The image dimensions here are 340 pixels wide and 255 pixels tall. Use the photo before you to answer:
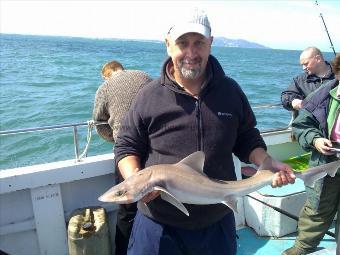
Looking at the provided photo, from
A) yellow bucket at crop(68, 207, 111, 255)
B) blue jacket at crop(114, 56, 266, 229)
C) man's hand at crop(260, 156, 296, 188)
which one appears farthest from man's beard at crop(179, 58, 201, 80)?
yellow bucket at crop(68, 207, 111, 255)

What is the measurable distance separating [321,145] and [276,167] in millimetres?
1070

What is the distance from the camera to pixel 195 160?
8.26 feet

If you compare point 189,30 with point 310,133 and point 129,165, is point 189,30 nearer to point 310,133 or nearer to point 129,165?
point 129,165

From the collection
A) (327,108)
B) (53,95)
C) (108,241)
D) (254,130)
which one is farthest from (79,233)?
(53,95)

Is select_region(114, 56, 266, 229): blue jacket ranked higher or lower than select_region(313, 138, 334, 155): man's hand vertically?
higher

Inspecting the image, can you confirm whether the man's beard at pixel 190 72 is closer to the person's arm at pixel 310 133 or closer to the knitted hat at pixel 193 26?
the knitted hat at pixel 193 26

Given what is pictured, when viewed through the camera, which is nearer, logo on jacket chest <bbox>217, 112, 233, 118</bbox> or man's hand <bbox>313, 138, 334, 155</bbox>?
logo on jacket chest <bbox>217, 112, 233, 118</bbox>

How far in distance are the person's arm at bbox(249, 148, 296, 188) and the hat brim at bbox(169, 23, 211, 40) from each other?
938 mm

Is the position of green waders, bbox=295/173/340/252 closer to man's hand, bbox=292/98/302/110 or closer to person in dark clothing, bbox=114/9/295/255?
person in dark clothing, bbox=114/9/295/255

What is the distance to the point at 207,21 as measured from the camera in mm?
2695

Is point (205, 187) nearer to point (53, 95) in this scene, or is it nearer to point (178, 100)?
point (178, 100)

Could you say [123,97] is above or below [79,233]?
above

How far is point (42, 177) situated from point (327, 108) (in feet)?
9.15

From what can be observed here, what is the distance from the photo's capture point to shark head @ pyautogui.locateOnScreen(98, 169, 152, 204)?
243 centimetres
